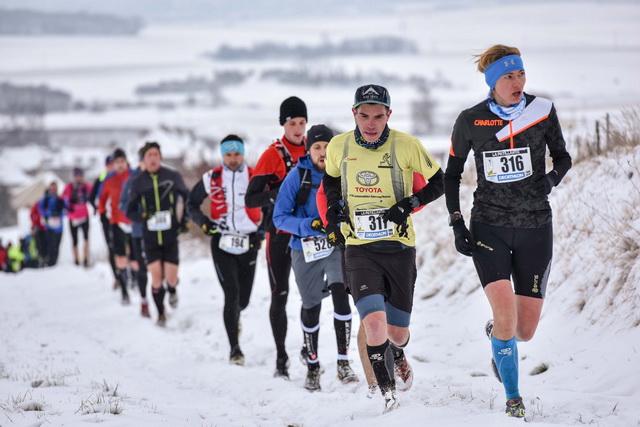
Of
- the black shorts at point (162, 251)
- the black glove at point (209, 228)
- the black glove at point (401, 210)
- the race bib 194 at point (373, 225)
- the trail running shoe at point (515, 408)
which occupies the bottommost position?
the trail running shoe at point (515, 408)

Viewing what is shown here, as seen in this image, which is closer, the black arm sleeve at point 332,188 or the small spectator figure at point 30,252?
the black arm sleeve at point 332,188

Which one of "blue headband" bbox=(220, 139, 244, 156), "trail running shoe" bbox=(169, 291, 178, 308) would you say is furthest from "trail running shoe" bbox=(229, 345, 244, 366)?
"trail running shoe" bbox=(169, 291, 178, 308)

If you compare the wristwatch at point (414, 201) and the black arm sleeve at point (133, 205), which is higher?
the wristwatch at point (414, 201)

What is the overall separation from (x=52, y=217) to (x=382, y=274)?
15842mm

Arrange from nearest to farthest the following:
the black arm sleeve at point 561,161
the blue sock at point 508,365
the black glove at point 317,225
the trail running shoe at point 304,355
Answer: the blue sock at point 508,365, the black arm sleeve at point 561,161, the black glove at point 317,225, the trail running shoe at point 304,355

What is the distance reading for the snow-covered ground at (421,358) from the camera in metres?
4.88

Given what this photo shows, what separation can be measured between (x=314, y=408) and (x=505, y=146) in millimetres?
2596

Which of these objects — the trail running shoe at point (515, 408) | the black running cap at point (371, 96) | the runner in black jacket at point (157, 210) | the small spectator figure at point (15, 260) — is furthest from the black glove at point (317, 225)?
the small spectator figure at point (15, 260)

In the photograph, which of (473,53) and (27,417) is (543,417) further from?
(27,417)

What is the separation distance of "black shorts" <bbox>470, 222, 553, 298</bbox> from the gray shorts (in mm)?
1700

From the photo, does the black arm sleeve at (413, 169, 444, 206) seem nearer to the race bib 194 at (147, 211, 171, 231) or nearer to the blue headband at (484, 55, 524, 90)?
the blue headband at (484, 55, 524, 90)

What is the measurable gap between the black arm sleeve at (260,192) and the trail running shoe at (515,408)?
10.4 feet

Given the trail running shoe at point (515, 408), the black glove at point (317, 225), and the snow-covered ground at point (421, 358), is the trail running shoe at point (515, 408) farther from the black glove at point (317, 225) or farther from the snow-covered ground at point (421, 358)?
the black glove at point (317, 225)

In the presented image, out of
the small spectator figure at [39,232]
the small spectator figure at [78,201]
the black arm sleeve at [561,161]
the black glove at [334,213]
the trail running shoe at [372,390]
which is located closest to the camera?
the black arm sleeve at [561,161]
